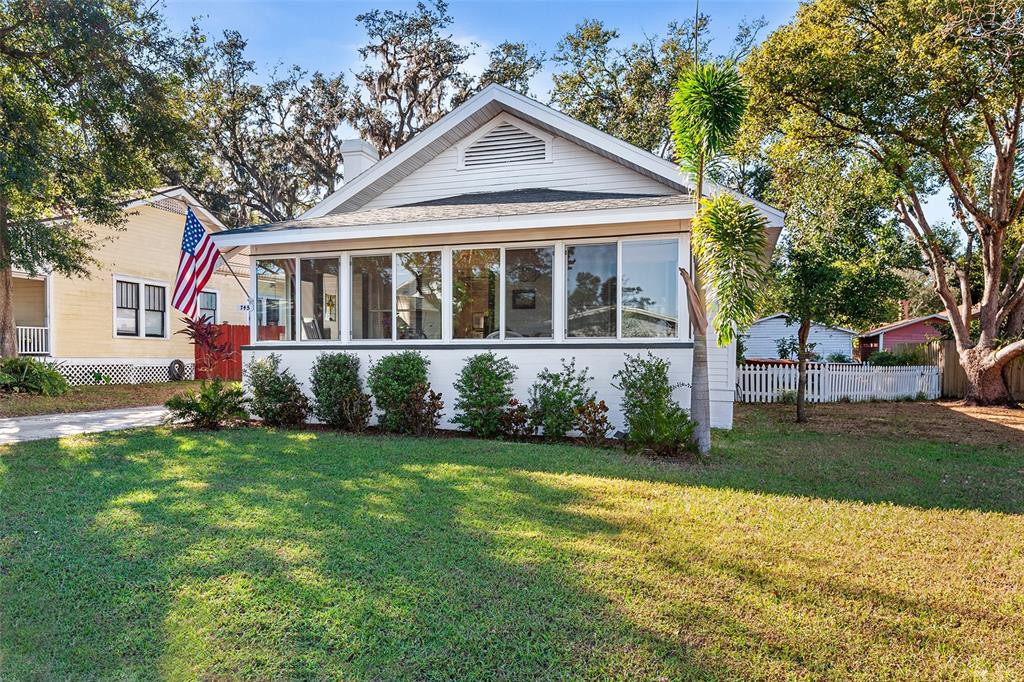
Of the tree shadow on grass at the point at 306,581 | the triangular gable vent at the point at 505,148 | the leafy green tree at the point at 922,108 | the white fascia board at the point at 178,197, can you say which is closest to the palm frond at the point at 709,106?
the triangular gable vent at the point at 505,148

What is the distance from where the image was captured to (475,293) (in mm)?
9266

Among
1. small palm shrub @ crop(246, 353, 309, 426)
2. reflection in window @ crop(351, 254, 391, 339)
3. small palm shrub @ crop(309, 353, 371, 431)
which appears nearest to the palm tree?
reflection in window @ crop(351, 254, 391, 339)

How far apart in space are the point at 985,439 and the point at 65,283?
21.9 meters

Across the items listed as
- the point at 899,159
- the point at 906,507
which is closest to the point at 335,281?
the point at 906,507

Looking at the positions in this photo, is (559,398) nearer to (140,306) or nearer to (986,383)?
(986,383)

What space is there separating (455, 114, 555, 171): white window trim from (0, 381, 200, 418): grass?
9.64m

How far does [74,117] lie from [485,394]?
11.4 metres

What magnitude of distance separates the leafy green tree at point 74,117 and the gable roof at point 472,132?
517 cm

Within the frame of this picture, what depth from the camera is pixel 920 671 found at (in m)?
2.74

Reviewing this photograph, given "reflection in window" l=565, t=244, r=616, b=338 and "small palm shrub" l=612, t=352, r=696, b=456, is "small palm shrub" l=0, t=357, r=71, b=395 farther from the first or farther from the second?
"small palm shrub" l=612, t=352, r=696, b=456

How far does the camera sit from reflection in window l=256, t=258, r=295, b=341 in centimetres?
1008

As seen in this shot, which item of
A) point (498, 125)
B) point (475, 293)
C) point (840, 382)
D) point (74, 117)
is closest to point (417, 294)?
point (475, 293)

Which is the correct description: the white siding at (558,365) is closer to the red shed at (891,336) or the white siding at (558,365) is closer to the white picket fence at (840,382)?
the white picket fence at (840,382)

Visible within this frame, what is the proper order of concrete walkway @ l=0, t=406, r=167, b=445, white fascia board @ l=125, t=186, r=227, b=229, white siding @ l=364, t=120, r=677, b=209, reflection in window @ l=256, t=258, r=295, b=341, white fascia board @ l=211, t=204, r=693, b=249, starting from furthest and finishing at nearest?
1. white fascia board @ l=125, t=186, r=227, b=229
2. white siding @ l=364, t=120, r=677, b=209
3. reflection in window @ l=256, t=258, r=295, b=341
4. concrete walkway @ l=0, t=406, r=167, b=445
5. white fascia board @ l=211, t=204, r=693, b=249
